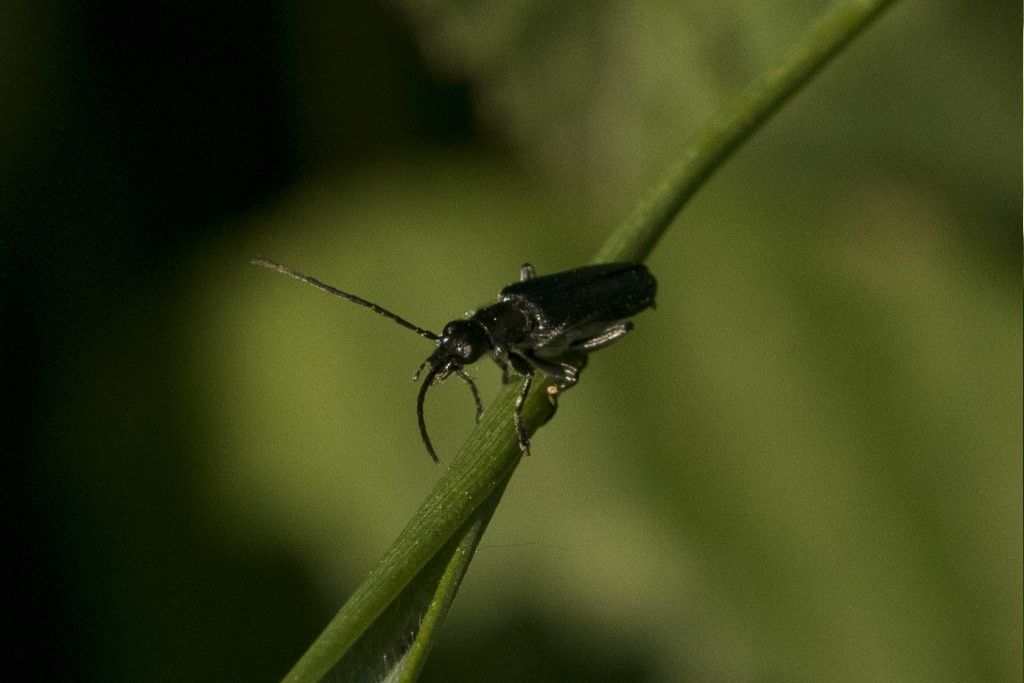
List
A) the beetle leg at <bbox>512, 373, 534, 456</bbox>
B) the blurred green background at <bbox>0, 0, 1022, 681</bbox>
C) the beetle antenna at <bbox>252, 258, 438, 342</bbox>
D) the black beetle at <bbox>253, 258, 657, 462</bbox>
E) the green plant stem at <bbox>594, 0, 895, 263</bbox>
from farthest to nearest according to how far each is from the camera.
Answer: the blurred green background at <bbox>0, 0, 1022, 681</bbox> < the black beetle at <bbox>253, 258, 657, 462</bbox> < the beetle antenna at <bbox>252, 258, 438, 342</bbox> < the green plant stem at <bbox>594, 0, 895, 263</bbox> < the beetle leg at <bbox>512, 373, 534, 456</bbox>

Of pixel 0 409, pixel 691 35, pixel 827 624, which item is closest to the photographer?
pixel 827 624

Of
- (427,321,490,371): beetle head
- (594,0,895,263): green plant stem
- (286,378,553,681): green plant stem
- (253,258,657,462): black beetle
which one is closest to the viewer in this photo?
(286,378,553,681): green plant stem

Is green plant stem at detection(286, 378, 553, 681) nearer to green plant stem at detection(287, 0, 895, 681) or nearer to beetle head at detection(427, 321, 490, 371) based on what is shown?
green plant stem at detection(287, 0, 895, 681)

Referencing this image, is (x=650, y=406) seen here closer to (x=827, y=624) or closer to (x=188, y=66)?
(x=827, y=624)

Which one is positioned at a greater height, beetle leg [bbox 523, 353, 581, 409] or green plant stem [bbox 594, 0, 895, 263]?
green plant stem [bbox 594, 0, 895, 263]

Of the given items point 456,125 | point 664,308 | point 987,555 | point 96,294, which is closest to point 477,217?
point 456,125

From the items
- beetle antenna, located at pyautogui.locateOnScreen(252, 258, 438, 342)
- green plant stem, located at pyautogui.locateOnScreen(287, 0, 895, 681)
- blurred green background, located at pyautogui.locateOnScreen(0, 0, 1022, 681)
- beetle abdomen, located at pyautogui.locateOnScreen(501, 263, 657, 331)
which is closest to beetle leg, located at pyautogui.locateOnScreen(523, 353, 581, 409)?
green plant stem, located at pyautogui.locateOnScreen(287, 0, 895, 681)

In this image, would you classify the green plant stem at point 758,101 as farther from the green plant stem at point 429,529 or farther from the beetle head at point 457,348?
the beetle head at point 457,348
